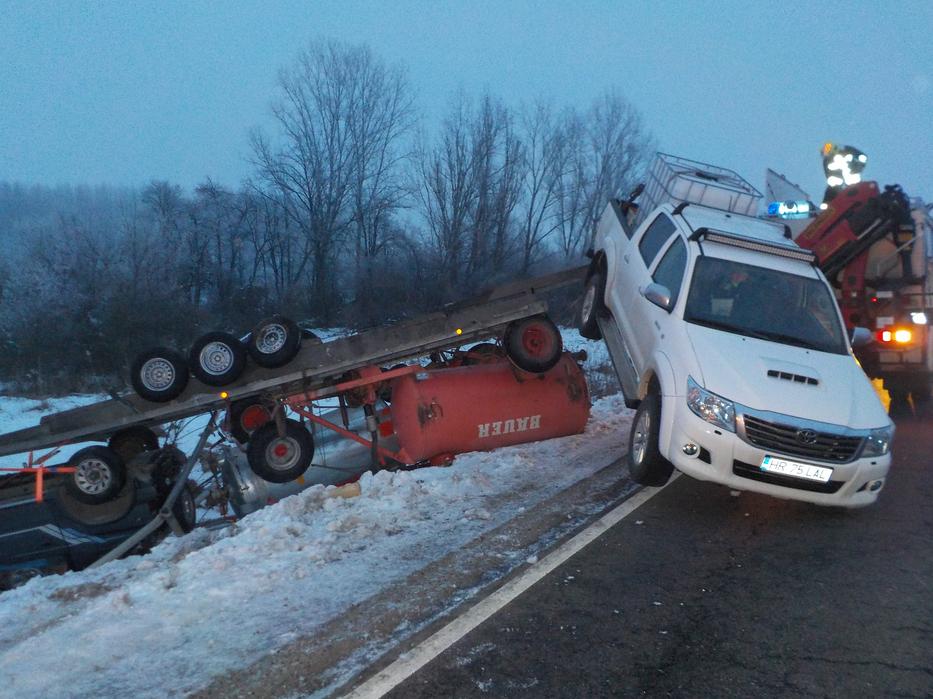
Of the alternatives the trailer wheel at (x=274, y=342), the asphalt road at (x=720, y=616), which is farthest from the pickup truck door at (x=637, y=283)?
the trailer wheel at (x=274, y=342)

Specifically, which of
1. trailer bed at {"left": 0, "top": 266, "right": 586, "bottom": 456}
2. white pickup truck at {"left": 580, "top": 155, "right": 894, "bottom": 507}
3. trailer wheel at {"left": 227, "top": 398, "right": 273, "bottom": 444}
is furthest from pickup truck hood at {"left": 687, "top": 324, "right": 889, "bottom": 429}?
trailer wheel at {"left": 227, "top": 398, "right": 273, "bottom": 444}

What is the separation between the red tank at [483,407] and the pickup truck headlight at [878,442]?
3422 millimetres

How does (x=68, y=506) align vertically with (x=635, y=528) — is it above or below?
above

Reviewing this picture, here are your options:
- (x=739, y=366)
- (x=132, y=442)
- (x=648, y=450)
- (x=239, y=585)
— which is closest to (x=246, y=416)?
(x=132, y=442)

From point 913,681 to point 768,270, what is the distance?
406 cm

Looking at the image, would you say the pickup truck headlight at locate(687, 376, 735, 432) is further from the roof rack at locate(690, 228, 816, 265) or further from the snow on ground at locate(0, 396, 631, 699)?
the roof rack at locate(690, 228, 816, 265)

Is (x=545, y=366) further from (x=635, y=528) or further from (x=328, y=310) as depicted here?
(x=328, y=310)

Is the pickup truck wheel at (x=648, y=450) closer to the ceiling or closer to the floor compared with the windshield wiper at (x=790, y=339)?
closer to the floor

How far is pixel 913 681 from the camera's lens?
3289mm

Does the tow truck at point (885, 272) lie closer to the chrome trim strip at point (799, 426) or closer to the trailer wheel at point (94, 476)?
the chrome trim strip at point (799, 426)

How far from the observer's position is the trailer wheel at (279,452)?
23.5 feet

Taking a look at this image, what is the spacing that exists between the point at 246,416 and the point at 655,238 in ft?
16.2

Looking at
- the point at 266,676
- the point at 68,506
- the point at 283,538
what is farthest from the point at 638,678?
the point at 68,506

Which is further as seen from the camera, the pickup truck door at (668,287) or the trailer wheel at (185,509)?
the trailer wheel at (185,509)
